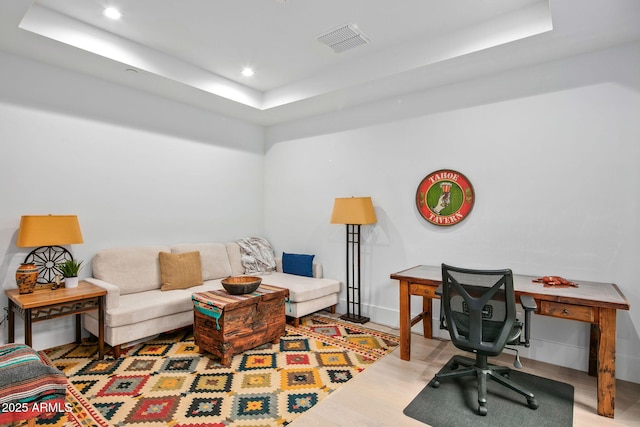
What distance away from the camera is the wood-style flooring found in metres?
2.17

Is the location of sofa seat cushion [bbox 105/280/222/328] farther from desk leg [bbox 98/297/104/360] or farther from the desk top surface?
the desk top surface

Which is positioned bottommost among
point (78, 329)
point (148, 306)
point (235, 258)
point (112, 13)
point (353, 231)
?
point (78, 329)

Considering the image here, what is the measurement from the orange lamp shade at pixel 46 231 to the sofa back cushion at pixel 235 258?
1787 millimetres

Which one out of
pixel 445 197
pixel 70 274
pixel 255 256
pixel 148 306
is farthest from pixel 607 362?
pixel 70 274

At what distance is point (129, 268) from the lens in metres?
3.53

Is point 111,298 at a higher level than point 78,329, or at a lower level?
higher

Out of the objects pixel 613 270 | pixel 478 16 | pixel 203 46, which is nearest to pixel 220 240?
pixel 203 46

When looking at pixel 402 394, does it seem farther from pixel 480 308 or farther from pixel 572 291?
pixel 572 291

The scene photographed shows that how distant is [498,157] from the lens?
3266 mm

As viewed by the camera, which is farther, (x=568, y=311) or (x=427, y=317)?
(x=427, y=317)

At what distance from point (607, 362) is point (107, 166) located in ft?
14.9

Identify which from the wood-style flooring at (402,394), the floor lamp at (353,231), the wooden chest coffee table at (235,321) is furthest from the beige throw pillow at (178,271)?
the wood-style flooring at (402,394)

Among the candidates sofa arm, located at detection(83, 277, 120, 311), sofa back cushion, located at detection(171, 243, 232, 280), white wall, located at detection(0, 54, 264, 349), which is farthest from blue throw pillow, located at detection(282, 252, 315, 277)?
sofa arm, located at detection(83, 277, 120, 311)

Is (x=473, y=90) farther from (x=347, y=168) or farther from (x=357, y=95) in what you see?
(x=347, y=168)
